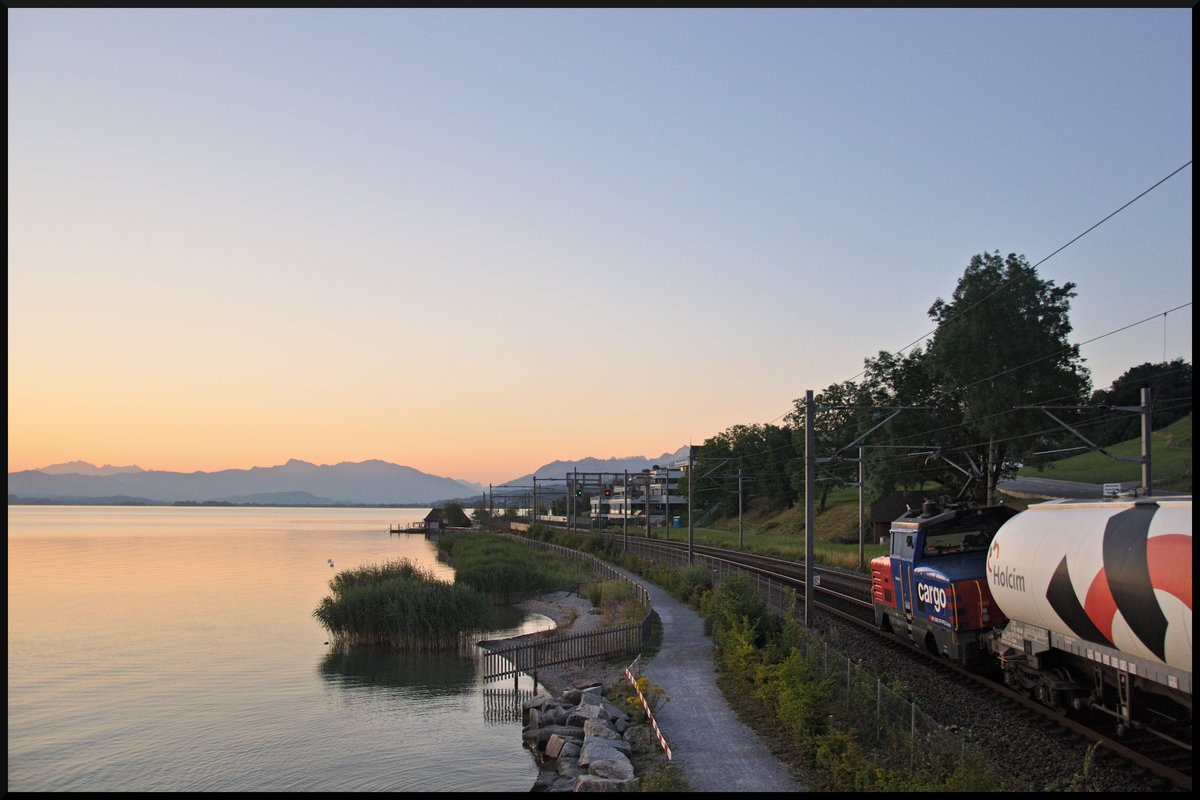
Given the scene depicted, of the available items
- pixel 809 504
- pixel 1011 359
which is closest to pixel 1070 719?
pixel 809 504

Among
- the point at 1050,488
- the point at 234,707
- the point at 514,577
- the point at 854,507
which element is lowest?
the point at 514,577

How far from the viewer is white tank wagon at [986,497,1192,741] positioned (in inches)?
486

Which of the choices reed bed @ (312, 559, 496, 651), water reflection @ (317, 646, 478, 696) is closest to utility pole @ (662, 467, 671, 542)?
reed bed @ (312, 559, 496, 651)

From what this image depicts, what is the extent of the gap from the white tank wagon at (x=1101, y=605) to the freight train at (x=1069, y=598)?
0.08ft

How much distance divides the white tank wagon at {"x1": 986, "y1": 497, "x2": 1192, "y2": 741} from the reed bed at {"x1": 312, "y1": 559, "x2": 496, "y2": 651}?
29234mm

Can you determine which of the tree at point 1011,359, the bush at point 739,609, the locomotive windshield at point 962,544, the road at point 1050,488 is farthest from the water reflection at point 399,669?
the road at point 1050,488

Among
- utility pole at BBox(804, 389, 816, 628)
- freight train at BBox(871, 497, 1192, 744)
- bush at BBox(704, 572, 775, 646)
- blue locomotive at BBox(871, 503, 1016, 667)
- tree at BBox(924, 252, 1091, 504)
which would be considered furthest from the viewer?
tree at BBox(924, 252, 1091, 504)

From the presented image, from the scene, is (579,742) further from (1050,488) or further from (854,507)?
(1050,488)

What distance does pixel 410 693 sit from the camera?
3306cm

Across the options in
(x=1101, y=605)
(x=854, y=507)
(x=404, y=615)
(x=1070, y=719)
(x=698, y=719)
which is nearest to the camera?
(x=1101, y=605)

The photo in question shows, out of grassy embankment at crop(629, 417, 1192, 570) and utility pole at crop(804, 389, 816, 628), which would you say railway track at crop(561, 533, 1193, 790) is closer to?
utility pole at crop(804, 389, 816, 628)

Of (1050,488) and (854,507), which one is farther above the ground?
(1050,488)

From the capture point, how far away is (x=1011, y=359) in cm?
5497

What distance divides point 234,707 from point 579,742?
1664 cm
